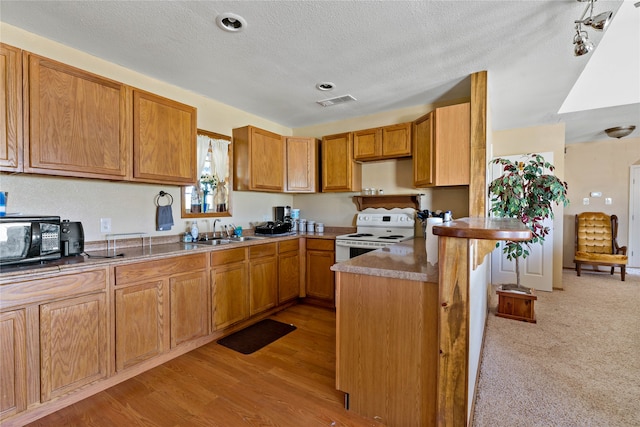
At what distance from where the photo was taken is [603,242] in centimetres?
488

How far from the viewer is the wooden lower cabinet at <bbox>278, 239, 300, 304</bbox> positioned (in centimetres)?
350

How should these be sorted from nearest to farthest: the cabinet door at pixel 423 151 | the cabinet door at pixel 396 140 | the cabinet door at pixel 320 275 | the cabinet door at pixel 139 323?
the cabinet door at pixel 139 323 < the cabinet door at pixel 423 151 < the cabinet door at pixel 396 140 < the cabinet door at pixel 320 275

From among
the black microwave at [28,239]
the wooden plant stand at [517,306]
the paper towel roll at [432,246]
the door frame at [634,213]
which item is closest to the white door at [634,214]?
the door frame at [634,213]

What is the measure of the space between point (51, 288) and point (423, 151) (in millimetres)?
3402

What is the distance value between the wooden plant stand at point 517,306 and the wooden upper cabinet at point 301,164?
2709mm

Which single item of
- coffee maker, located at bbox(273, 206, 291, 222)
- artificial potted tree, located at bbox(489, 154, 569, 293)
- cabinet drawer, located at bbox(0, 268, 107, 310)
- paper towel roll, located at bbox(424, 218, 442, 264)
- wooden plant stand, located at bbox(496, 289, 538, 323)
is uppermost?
artificial potted tree, located at bbox(489, 154, 569, 293)

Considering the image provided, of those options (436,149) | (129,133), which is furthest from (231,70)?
(436,149)

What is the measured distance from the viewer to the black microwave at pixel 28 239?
1.72 metres

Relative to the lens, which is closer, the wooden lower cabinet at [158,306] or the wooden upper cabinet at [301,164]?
the wooden lower cabinet at [158,306]

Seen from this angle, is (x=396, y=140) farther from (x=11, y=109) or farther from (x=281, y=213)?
(x=11, y=109)

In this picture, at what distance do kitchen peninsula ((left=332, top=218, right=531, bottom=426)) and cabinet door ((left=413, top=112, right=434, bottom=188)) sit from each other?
155cm

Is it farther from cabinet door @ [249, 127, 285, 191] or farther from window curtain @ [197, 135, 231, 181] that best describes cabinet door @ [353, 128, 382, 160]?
window curtain @ [197, 135, 231, 181]

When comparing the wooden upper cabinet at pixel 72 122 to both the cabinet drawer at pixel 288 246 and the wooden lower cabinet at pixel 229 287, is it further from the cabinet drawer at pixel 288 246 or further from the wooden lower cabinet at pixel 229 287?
the cabinet drawer at pixel 288 246

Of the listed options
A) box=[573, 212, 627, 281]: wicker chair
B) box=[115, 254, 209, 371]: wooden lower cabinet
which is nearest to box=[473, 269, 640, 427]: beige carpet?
box=[573, 212, 627, 281]: wicker chair
